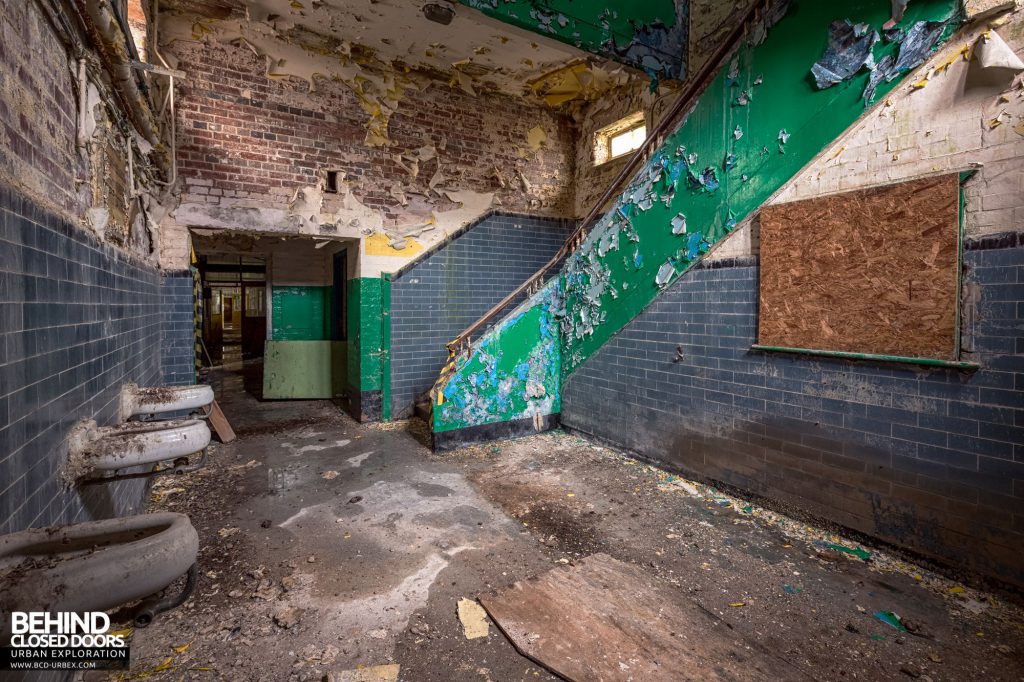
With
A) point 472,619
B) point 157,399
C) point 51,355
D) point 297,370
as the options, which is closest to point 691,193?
point 472,619

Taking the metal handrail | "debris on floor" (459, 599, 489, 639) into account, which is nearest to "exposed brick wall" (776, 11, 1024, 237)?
the metal handrail

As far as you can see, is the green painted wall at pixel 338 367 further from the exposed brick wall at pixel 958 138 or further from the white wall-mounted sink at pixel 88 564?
the exposed brick wall at pixel 958 138

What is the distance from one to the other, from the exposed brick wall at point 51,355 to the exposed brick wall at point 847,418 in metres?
3.82

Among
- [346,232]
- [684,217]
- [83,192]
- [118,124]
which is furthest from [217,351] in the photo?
[684,217]

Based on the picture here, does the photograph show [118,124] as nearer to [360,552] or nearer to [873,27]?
[360,552]

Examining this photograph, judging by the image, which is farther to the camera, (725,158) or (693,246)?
(693,246)

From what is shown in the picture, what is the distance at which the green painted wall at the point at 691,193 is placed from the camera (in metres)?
3.11

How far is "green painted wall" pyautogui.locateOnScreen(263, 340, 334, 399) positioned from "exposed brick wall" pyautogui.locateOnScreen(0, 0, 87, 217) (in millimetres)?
5212

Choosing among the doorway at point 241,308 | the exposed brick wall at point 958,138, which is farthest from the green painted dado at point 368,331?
the doorway at point 241,308

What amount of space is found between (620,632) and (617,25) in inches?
173

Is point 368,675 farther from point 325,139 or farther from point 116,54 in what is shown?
point 325,139

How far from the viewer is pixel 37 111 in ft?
6.08

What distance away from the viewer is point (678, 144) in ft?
13.1

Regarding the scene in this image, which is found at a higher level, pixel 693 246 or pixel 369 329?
pixel 693 246
